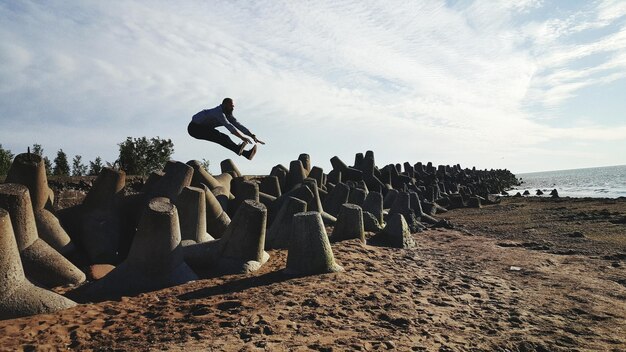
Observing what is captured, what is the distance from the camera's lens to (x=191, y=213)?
16.8 feet

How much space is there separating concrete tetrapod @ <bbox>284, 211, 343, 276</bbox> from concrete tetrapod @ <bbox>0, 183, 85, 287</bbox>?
2173 millimetres

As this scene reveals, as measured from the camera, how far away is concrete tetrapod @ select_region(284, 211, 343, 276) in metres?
4.42

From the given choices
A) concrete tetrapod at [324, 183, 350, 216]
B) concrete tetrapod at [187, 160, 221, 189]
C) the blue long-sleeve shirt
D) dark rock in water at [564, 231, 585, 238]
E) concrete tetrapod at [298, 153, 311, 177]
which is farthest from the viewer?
concrete tetrapod at [298, 153, 311, 177]

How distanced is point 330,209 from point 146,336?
220 inches

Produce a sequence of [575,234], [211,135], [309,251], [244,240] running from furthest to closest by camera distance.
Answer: [575,234] < [211,135] < [244,240] < [309,251]

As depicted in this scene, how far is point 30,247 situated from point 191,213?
1685 mm

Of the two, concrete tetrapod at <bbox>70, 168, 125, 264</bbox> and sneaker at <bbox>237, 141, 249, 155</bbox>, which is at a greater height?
sneaker at <bbox>237, 141, 249, 155</bbox>

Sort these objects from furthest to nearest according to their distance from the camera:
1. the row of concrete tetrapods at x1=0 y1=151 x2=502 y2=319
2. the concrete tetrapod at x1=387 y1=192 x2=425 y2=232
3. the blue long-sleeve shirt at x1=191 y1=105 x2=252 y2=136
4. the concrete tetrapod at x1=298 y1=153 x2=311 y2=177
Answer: the concrete tetrapod at x1=298 y1=153 x2=311 y2=177, the concrete tetrapod at x1=387 y1=192 x2=425 y2=232, the blue long-sleeve shirt at x1=191 y1=105 x2=252 y2=136, the row of concrete tetrapods at x1=0 y1=151 x2=502 y2=319

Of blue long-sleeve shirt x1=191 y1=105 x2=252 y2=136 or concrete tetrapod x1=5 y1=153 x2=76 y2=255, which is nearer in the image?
concrete tetrapod x1=5 y1=153 x2=76 y2=255

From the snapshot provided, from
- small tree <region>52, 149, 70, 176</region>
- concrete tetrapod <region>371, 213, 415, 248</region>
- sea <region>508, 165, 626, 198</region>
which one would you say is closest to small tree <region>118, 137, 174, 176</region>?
small tree <region>52, 149, 70, 176</region>

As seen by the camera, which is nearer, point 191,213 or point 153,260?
point 153,260

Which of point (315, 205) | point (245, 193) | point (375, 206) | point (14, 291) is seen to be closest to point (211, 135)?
point (245, 193)

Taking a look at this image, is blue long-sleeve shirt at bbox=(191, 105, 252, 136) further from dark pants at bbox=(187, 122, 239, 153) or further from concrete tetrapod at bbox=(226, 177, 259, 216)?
concrete tetrapod at bbox=(226, 177, 259, 216)

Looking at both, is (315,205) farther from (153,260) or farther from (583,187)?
(583,187)
